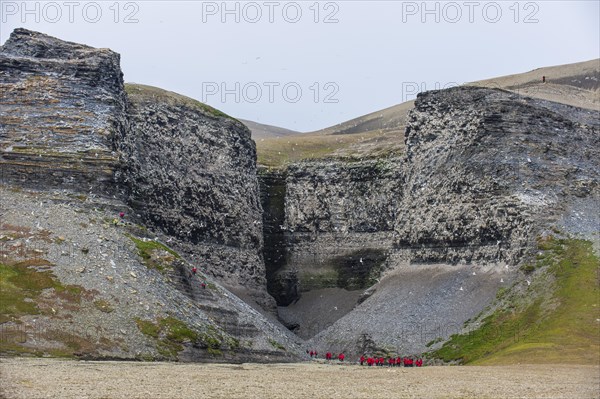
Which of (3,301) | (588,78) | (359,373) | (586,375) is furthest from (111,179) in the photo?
(588,78)

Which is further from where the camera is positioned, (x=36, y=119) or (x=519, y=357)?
(x=36, y=119)

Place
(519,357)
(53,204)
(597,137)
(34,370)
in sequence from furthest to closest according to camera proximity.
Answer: (597,137)
(53,204)
(519,357)
(34,370)

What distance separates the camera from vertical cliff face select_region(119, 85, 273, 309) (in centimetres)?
9631

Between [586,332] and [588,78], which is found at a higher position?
[588,78]

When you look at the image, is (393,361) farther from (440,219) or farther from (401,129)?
(401,129)

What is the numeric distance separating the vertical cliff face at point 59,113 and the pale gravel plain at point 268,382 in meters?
27.5

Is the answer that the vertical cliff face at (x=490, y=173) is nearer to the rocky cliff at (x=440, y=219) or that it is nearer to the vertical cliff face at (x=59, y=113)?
the rocky cliff at (x=440, y=219)

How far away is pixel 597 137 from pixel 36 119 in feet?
199

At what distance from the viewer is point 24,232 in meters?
67.9

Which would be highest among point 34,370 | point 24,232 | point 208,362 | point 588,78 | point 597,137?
A: point 588,78

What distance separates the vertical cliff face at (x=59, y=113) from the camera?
77.2 metres

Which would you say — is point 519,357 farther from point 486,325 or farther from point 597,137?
point 597,137

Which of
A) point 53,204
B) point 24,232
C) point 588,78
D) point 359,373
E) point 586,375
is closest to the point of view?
point 586,375

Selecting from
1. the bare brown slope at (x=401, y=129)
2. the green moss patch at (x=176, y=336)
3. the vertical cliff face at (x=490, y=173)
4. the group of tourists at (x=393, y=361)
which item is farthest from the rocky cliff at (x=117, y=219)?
the vertical cliff face at (x=490, y=173)
